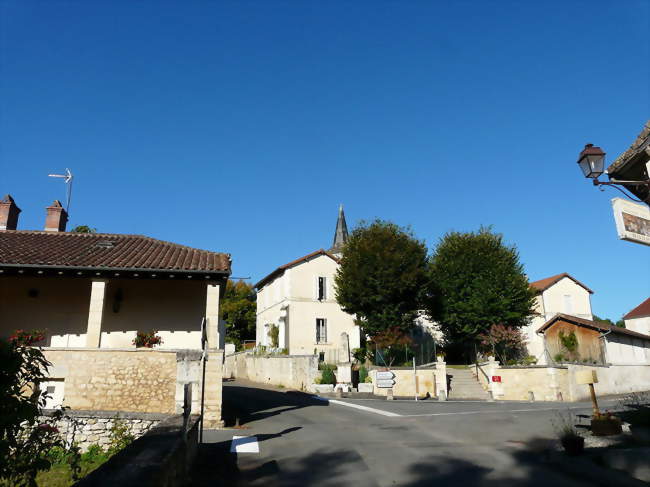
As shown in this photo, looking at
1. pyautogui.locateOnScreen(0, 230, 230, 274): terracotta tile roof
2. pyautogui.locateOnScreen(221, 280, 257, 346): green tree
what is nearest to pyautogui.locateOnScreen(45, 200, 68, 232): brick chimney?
pyautogui.locateOnScreen(0, 230, 230, 274): terracotta tile roof

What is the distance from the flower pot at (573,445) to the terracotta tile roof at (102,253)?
908cm

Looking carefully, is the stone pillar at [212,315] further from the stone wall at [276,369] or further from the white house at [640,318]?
the white house at [640,318]

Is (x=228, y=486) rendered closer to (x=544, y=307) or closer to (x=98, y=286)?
(x=98, y=286)

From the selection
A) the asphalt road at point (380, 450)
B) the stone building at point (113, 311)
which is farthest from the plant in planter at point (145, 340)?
the asphalt road at point (380, 450)

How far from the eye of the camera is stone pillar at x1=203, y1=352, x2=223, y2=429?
12.0 metres

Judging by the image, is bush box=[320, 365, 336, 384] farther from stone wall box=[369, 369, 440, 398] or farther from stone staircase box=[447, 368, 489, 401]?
stone staircase box=[447, 368, 489, 401]

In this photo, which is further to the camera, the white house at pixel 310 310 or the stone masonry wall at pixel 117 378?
the white house at pixel 310 310

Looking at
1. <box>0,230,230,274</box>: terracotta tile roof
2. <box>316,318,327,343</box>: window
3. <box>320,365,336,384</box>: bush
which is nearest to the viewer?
<box>0,230,230,274</box>: terracotta tile roof

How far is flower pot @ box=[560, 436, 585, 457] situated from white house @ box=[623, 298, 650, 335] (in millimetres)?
50192

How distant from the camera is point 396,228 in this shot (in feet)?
97.8

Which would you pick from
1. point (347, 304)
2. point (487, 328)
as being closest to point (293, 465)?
point (347, 304)

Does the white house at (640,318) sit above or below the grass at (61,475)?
above

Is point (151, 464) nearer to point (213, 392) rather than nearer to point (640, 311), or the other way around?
point (213, 392)

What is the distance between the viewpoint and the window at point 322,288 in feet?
107
